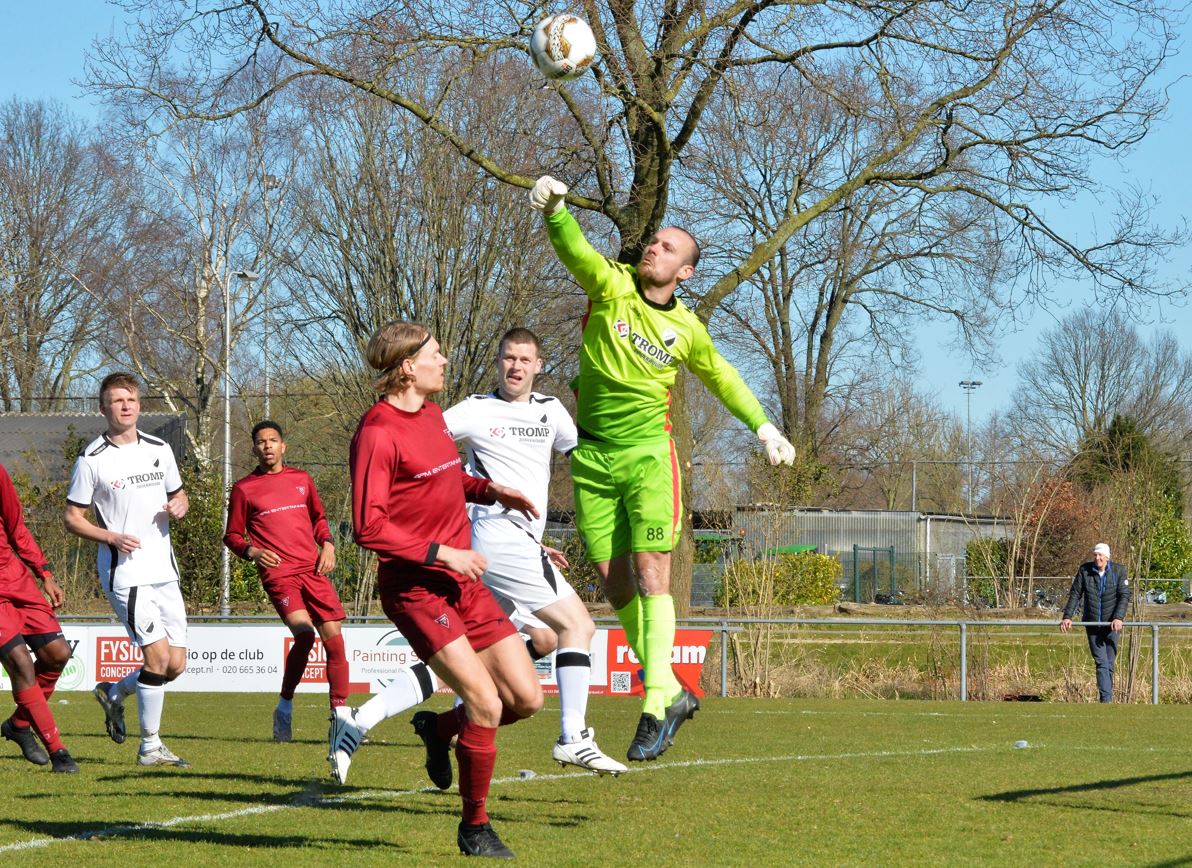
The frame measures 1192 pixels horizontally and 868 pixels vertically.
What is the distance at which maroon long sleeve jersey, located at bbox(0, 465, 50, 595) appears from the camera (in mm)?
8805

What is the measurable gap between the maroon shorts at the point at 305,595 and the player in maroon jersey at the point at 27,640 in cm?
207

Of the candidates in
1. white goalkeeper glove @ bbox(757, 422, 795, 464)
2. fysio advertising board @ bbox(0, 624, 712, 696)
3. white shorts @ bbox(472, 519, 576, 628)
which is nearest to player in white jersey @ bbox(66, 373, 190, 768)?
white shorts @ bbox(472, 519, 576, 628)

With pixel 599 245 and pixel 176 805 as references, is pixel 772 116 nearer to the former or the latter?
pixel 599 245

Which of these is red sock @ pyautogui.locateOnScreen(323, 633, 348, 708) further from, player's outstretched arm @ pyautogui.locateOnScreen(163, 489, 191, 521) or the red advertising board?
the red advertising board

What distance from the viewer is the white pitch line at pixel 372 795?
19.5 ft

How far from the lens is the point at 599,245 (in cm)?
2545

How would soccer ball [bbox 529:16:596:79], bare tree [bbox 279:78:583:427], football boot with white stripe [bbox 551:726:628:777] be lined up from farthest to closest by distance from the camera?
bare tree [bbox 279:78:583:427], soccer ball [bbox 529:16:596:79], football boot with white stripe [bbox 551:726:628:777]

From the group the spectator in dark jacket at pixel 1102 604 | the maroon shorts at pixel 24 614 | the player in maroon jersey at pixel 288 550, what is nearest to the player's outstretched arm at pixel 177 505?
the maroon shorts at pixel 24 614

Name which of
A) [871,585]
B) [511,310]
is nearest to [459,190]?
[511,310]

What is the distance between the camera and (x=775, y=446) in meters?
6.62

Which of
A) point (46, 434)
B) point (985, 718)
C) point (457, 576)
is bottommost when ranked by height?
point (985, 718)

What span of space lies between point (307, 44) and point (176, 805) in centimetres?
1392

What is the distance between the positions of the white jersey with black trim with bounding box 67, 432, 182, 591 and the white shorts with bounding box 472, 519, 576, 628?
2260mm

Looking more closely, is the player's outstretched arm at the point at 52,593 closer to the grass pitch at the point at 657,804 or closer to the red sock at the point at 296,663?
the grass pitch at the point at 657,804
